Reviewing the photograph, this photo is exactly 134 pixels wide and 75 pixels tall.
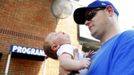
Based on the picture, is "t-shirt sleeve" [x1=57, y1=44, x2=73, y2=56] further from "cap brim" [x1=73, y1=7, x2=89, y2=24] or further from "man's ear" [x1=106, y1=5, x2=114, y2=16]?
"man's ear" [x1=106, y1=5, x2=114, y2=16]

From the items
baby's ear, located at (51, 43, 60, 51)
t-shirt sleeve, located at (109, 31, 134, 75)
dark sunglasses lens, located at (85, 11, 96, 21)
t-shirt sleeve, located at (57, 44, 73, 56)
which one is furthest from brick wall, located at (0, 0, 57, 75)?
t-shirt sleeve, located at (109, 31, 134, 75)

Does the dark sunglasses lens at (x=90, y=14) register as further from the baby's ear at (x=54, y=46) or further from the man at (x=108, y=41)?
the baby's ear at (x=54, y=46)

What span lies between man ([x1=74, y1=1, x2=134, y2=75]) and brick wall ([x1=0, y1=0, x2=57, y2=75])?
6.40 m

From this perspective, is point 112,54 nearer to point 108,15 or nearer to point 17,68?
point 108,15

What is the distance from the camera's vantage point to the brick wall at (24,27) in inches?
336

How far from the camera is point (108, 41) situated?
182 cm

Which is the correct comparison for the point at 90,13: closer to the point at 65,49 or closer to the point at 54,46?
the point at 65,49

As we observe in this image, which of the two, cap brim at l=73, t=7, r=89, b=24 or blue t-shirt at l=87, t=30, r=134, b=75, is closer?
blue t-shirt at l=87, t=30, r=134, b=75

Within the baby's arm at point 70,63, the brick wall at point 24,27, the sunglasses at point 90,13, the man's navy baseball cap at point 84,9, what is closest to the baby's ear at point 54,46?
the baby's arm at point 70,63

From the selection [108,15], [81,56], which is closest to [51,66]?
[81,56]

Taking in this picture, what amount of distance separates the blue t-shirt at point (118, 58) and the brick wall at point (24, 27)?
704 cm

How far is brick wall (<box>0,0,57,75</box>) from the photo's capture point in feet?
28.0

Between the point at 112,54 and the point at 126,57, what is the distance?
149 millimetres

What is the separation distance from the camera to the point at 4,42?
847cm
